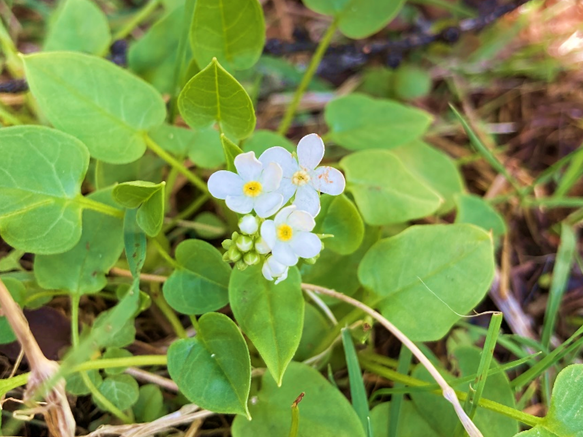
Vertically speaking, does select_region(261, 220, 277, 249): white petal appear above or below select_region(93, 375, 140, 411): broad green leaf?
above

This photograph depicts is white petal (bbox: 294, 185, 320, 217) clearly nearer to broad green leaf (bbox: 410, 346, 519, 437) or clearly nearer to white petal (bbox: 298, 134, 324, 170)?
white petal (bbox: 298, 134, 324, 170)

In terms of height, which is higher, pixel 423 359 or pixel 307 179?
pixel 307 179

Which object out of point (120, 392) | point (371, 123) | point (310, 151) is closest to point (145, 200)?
point (310, 151)

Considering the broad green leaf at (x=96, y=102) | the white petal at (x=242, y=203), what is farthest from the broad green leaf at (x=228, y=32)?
the white petal at (x=242, y=203)

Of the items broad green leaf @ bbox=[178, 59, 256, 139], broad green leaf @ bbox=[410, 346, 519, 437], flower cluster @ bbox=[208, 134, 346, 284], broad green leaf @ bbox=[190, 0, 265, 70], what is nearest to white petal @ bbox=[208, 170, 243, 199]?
flower cluster @ bbox=[208, 134, 346, 284]

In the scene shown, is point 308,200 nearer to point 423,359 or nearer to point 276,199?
point 276,199

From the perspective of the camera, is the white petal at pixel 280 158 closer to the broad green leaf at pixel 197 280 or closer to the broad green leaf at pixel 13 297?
the broad green leaf at pixel 197 280
